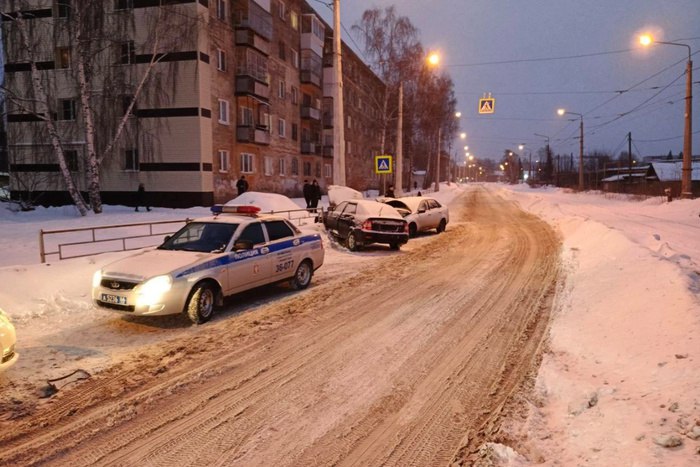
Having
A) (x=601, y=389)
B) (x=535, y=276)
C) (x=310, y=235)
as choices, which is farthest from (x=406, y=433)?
(x=535, y=276)

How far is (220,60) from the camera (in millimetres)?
29859

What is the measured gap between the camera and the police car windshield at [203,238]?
8.03m

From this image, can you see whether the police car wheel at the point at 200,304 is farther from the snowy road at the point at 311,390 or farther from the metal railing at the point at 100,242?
the metal railing at the point at 100,242

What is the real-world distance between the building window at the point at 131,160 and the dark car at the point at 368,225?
17.1 m

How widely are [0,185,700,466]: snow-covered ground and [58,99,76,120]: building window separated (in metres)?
18.6

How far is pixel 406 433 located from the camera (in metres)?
4.10

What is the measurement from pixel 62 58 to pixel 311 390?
30138mm

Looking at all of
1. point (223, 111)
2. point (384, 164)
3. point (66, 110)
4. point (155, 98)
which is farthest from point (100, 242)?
point (66, 110)

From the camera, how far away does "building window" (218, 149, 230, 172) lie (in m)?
29.5

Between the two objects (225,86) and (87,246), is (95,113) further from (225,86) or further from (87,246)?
(87,246)

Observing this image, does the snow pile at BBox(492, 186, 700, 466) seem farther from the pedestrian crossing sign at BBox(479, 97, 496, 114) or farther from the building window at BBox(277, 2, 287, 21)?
the building window at BBox(277, 2, 287, 21)

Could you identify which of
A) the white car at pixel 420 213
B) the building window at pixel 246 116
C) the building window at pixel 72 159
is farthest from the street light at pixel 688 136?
the building window at pixel 72 159

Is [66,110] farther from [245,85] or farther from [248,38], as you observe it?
[248,38]

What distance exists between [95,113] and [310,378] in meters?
24.8
